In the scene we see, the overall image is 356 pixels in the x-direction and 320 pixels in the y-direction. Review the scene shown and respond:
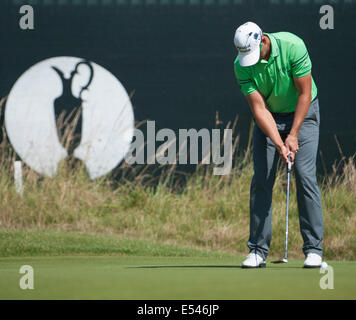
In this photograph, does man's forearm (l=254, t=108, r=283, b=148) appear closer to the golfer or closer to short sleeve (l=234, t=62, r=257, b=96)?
the golfer

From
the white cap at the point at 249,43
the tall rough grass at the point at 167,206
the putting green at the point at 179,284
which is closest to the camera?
the putting green at the point at 179,284

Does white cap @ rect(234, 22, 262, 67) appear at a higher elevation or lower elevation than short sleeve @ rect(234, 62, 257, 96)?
higher

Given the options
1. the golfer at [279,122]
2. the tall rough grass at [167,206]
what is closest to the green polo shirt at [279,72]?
the golfer at [279,122]

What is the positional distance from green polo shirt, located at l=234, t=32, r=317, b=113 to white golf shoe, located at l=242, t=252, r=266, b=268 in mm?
1007

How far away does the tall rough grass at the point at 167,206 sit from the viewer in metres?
8.08

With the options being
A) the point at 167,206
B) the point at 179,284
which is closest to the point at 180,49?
the point at 167,206

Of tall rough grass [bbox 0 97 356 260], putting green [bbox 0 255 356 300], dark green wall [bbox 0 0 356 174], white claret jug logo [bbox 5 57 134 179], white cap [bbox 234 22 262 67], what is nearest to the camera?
putting green [bbox 0 255 356 300]

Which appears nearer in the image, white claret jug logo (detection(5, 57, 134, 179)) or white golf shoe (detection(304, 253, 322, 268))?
white golf shoe (detection(304, 253, 322, 268))

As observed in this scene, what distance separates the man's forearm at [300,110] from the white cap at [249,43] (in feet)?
1.28

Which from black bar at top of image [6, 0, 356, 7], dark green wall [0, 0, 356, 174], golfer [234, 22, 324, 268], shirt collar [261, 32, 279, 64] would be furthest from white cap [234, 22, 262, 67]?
black bar at top of image [6, 0, 356, 7]

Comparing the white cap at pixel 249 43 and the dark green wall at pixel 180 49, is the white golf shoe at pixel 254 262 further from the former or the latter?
the dark green wall at pixel 180 49

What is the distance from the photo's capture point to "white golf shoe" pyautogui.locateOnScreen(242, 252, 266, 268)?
4930 mm

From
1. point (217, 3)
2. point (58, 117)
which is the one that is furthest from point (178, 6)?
point (58, 117)

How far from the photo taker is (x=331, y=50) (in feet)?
31.3
